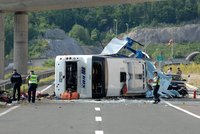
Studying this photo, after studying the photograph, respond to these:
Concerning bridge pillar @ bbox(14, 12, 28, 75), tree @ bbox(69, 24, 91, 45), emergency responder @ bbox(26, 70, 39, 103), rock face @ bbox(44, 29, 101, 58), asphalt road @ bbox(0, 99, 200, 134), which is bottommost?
asphalt road @ bbox(0, 99, 200, 134)

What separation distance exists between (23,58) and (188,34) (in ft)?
473

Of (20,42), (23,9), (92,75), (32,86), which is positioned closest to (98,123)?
(32,86)

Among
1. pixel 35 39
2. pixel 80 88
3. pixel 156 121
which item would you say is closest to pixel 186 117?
pixel 156 121

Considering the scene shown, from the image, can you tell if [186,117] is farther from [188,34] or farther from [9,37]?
[188,34]

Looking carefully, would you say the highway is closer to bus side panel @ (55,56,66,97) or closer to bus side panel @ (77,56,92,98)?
bus side panel @ (77,56,92,98)

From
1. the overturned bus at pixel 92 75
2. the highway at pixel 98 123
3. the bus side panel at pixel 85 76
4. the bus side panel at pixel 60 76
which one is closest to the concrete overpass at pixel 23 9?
the overturned bus at pixel 92 75

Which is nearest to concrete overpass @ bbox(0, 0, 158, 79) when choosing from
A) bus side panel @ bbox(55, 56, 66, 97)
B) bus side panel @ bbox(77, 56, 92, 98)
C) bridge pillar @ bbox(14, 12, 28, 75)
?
bridge pillar @ bbox(14, 12, 28, 75)

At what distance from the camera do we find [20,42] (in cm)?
5906

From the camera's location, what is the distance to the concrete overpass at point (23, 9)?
53.1 m

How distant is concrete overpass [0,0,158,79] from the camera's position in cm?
5312

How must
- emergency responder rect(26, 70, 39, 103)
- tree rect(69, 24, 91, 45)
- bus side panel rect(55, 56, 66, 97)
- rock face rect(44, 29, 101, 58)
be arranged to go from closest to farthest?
emergency responder rect(26, 70, 39, 103) < bus side panel rect(55, 56, 66, 97) < rock face rect(44, 29, 101, 58) < tree rect(69, 24, 91, 45)

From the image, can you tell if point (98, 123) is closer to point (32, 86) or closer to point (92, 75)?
point (32, 86)

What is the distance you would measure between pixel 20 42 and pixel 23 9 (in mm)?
4458

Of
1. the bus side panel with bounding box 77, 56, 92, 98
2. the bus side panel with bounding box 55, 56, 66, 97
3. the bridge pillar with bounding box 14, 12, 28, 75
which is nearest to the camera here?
the bus side panel with bounding box 77, 56, 92, 98
